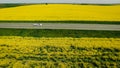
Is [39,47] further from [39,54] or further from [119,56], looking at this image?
[119,56]

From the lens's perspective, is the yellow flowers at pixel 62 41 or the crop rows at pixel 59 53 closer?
the crop rows at pixel 59 53

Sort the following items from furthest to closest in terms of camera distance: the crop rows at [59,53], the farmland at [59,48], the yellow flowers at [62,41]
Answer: the yellow flowers at [62,41]
the farmland at [59,48]
the crop rows at [59,53]

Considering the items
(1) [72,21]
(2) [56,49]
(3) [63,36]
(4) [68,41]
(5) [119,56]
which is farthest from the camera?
(1) [72,21]

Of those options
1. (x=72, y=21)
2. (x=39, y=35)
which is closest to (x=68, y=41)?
(x=39, y=35)

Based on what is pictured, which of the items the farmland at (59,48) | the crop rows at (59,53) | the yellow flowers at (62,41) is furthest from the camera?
the yellow flowers at (62,41)

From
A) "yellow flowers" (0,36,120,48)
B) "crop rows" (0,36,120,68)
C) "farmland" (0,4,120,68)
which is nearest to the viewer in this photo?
"crop rows" (0,36,120,68)

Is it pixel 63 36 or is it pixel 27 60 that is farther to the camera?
pixel 63 36

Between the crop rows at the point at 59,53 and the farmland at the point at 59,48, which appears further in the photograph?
the farmland at the point at 59,48

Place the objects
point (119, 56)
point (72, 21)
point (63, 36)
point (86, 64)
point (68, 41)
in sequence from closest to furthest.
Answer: point (86, 64) → point (119, 56) → point (68, 41) → point (63, 36) → point (72, 21)
